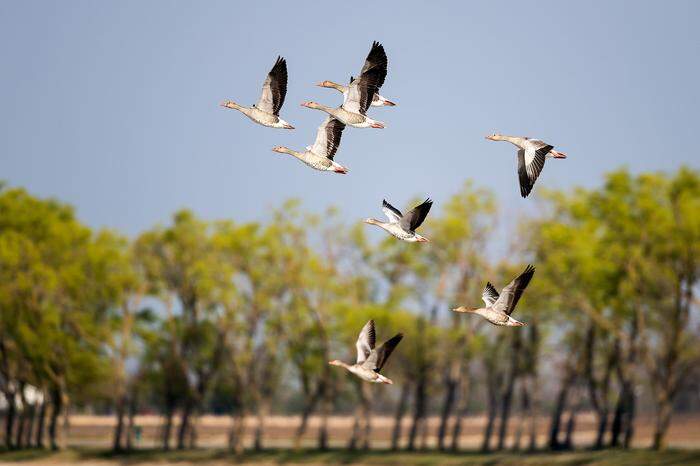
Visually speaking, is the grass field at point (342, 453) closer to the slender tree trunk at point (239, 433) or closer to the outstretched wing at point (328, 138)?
the slender tree trunk at point (239, 433)

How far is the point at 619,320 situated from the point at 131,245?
3284 cm

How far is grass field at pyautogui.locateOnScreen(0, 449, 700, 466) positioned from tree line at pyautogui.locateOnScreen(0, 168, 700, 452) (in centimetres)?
187

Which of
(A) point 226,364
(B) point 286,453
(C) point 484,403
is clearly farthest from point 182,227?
(C) point 484,403

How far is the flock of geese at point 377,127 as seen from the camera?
2092cm

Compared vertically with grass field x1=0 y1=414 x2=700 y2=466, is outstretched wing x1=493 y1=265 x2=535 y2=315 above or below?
above

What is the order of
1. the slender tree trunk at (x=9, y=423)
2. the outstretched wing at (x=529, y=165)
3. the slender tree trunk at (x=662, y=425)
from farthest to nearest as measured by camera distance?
the slender tree trunk at (x=9, y=423), the slender tree trunk at (x=662, y=425), the outstretched wing at (x=529, y=165)

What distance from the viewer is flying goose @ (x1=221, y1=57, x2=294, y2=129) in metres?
22.2

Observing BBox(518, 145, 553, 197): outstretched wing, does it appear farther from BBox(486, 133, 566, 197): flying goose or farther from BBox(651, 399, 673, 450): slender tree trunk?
BBox(651, 399, 673, 450): slender tree trunk

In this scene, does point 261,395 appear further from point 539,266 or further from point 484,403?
point 484,403

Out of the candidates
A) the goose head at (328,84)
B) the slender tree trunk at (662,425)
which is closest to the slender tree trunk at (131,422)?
the slender tree trunk at (662,425)

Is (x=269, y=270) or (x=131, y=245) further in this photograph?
(x=131, y=245)

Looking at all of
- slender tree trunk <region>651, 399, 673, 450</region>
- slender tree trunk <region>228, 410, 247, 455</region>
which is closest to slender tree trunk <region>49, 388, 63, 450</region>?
slender tree trunk <region>228, 410, 247, 455</region>

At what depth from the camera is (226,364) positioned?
2908 inches

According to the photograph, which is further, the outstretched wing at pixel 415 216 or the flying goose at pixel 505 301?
the outstretched wing at pixel 415 216
